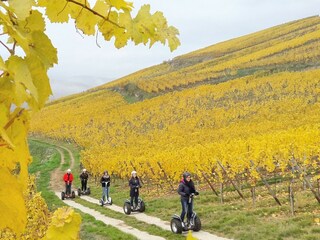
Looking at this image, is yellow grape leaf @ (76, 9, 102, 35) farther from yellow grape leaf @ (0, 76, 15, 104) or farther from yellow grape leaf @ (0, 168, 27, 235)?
yellow grape leaf @ (0, 168, 27, 235)

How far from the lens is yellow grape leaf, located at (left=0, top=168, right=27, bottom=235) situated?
29.4 inches

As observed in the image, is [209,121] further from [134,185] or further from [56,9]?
[56,9]

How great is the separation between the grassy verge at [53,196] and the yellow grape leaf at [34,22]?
3.27ft

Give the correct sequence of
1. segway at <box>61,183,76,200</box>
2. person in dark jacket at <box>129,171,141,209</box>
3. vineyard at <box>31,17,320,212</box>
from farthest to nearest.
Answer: segway at <box>61,183,76,200</box>
vineyard at <box>31,17,320,212</box>
person in dark jacket at <box>129,171,141,209</box>

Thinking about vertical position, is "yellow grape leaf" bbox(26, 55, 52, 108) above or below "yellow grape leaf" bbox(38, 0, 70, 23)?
below

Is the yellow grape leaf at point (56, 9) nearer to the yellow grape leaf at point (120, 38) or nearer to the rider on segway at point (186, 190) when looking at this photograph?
the yellow grape leaf at point (120, 38)

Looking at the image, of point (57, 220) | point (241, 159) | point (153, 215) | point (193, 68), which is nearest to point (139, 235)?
point (153, 215)

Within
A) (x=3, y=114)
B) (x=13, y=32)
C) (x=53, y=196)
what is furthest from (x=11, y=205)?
(x=53, y=196)

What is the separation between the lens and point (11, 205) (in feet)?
2.46

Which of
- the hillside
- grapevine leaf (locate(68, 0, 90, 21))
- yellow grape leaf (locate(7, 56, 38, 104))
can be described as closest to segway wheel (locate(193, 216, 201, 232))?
the hillside

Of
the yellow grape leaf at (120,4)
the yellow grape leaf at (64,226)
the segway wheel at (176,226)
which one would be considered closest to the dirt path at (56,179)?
the segway wheel at (176,226)

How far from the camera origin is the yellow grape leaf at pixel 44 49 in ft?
2.92

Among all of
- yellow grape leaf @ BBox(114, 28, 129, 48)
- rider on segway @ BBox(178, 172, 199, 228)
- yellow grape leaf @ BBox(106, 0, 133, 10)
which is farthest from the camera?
rider on segway @ BBox(178, 172, 199, 228)

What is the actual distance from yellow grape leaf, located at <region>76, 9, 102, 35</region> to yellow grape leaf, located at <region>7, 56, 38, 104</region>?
1.47 feet
